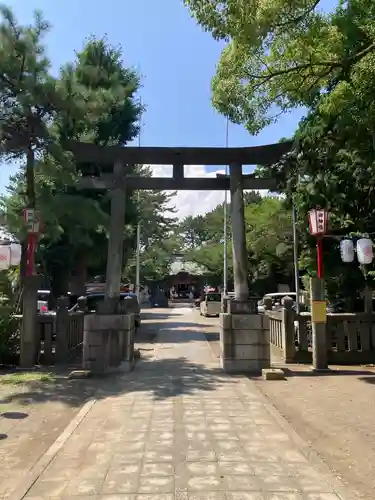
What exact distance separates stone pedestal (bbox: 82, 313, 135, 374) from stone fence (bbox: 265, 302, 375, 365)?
3940 millimetres

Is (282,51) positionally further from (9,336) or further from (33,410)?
(9,336)

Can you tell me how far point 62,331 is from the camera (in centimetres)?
1191

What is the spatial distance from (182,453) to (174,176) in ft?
26.1

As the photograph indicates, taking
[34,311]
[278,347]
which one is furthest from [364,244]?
[34,311]

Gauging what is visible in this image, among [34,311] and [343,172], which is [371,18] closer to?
[343,172]

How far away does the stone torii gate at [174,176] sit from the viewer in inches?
462

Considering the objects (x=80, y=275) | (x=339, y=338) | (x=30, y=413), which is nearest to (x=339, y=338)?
(x=339, y=338)

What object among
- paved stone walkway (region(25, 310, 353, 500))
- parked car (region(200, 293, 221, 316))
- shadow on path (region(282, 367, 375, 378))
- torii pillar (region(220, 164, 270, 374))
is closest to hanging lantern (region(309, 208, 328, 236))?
torii pillar (region(220, 164, 270, 374))

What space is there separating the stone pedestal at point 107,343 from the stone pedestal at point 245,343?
211 cm

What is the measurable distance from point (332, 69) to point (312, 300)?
5.09 m

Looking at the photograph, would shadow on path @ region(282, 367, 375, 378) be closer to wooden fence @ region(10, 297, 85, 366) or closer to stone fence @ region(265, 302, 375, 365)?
stone fence @ region(265, 302, 375, 365)

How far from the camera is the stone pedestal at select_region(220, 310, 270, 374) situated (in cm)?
1074

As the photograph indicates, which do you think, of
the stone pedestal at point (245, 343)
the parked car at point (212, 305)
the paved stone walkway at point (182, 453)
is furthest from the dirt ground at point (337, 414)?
the parked car at point (212, 305)

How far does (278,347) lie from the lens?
13711mm
